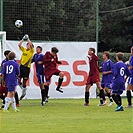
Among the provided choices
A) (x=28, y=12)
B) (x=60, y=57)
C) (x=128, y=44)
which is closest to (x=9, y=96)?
(x=60, y=57)

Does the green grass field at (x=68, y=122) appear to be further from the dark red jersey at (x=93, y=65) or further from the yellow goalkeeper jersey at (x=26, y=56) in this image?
the yellow goalkeeper jersey at (x=26, y=56)

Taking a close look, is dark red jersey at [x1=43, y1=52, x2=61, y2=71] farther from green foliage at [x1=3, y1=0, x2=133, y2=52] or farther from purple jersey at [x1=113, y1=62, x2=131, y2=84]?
green foliage at [x1=3, y1=0, x2=133, y2=52]

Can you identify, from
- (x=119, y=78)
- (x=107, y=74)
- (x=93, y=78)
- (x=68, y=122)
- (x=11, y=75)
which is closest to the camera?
(x=68, y=122)

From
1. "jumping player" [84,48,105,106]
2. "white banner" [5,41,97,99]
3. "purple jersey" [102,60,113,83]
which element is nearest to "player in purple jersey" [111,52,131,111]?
"jumping player" [84,48,105,106]

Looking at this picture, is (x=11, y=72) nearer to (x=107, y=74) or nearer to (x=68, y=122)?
(x=68, y=122)

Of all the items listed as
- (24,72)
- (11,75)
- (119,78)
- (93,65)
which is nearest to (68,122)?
(11,75)

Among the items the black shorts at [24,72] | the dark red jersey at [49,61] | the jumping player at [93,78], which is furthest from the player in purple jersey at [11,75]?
the jumping player at [93,78]

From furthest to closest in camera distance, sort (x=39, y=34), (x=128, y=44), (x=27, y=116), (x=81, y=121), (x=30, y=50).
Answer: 1. (x=128, y=44)
2. (x=39, y=34)
3. (x=30, y=50)
4. (x=27, y=116)
5. (x=81, y=121)

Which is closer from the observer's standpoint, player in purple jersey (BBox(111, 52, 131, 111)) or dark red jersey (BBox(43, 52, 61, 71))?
player in purple jersey (BBox(111, 52, 131, 111))

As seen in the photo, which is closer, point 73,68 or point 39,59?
point 39,59

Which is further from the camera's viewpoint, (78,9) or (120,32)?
(120,32)

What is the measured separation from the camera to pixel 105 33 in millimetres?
72062

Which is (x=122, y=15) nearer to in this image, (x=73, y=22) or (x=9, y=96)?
(x=73, y=22)

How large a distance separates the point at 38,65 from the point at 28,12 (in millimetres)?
5248
